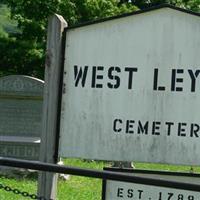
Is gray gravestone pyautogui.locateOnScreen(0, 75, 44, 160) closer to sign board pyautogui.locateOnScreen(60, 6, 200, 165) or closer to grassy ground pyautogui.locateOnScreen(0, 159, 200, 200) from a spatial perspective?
grassy ground pyautogui.locateOnScreen(0, 159, 200, 200)

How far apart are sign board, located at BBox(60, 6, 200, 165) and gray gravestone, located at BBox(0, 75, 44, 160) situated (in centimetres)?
705

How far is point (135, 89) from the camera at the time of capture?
152 inches

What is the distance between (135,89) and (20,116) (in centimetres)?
755

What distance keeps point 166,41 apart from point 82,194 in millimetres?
5658

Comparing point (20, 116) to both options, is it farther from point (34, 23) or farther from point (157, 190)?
point (34, 23)

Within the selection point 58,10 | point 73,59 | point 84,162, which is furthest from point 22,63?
point 73,59

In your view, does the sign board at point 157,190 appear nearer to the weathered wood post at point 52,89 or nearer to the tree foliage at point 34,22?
the weathered wood post at point 52,89

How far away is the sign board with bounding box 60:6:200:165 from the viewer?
12.5 feet

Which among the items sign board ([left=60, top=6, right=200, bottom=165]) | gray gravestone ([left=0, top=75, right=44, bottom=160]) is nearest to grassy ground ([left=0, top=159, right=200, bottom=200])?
Answer: gray gravestone ([left=0, top=75, right=44, bottom=160])

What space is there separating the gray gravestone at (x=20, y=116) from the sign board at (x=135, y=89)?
7.05 m

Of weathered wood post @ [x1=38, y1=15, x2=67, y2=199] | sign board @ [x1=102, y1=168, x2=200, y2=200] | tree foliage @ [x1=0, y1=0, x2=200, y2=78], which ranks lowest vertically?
sign board @ [x1=102, y1=168, x2=200, y2=200]

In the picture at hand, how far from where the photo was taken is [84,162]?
41.8 feet

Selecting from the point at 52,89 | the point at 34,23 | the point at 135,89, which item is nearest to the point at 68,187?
the point at 52,89

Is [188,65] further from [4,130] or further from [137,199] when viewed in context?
[4,130]
